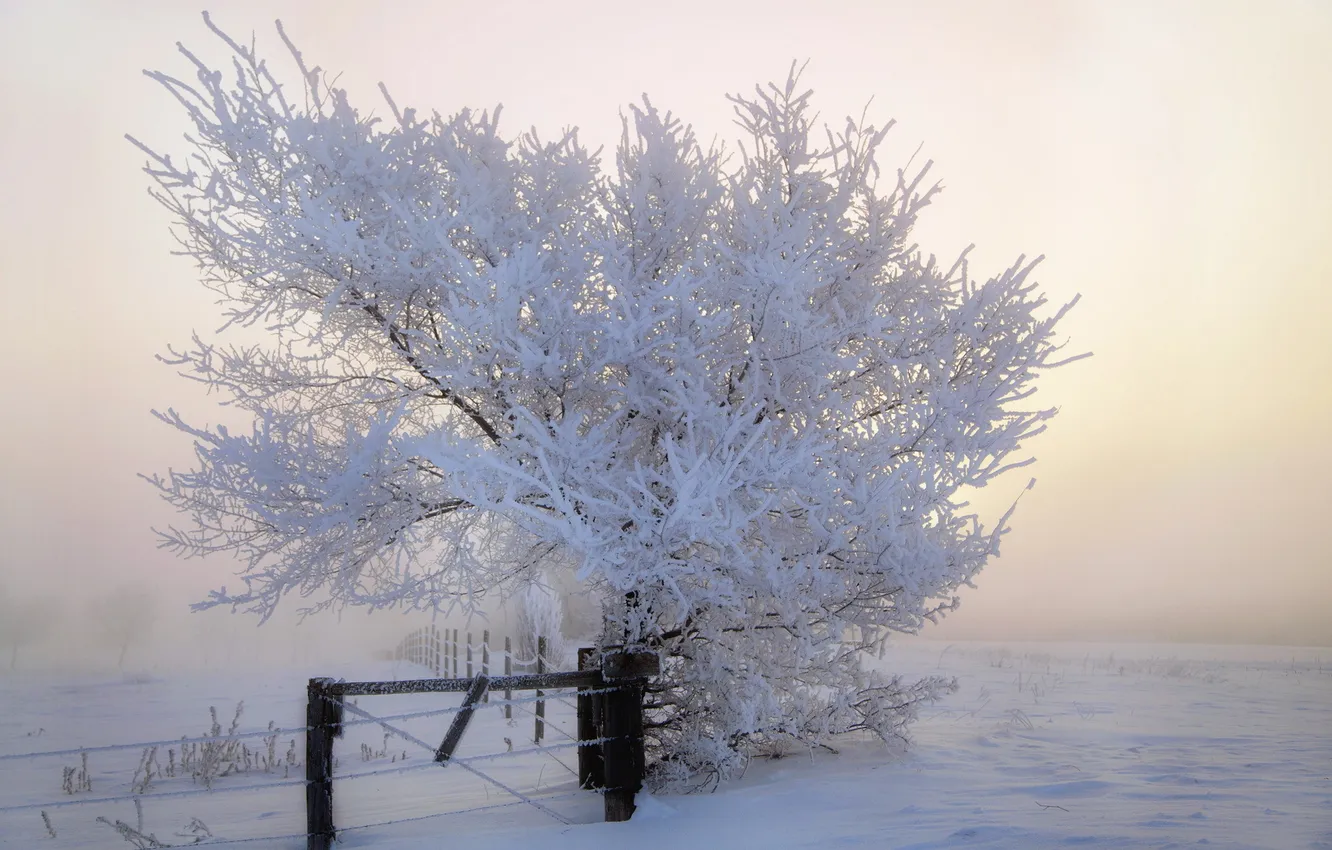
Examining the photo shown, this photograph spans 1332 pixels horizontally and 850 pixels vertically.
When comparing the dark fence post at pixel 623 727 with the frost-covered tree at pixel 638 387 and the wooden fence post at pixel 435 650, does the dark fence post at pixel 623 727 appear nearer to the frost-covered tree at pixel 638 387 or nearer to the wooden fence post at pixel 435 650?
the frost-covered tree at pixel 638 387

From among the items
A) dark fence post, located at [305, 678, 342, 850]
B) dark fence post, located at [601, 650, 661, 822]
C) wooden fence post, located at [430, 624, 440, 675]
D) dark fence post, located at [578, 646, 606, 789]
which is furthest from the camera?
wooden fence post, located at [430, 624, 440, 675]

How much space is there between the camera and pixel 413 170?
6.28 meters

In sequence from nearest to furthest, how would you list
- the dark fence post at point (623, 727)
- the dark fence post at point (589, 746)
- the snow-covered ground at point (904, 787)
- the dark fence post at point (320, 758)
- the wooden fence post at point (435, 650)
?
the snow-covered ground at point (904, 787), the dark fence post at point (320, 758), the dark fence post at point (623, 727), the dark fence post at point (589, 746), the wooden fence post at point (435, 650)

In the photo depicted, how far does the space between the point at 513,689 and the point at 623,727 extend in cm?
84

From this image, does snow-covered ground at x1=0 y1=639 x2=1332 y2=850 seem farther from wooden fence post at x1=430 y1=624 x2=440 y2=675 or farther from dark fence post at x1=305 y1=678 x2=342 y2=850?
wooden fence post at x1=430 y1=624 x2=440 y2=675

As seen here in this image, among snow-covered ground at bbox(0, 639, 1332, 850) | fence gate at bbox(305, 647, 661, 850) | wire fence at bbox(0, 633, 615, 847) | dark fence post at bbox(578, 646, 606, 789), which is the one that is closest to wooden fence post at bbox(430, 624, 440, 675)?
wire fence at bbox(0, 633, 615, 847)

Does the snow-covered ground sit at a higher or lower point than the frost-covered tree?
lower

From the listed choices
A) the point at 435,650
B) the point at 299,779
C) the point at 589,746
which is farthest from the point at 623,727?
the point at 435,650

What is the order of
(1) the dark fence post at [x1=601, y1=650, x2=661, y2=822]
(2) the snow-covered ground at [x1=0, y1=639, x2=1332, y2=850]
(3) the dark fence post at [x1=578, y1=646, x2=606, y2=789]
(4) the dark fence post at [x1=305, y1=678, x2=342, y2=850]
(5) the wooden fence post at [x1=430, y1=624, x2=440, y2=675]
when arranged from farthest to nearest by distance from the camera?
(5) the wooden fence post at [x1=430, y1=624, x2=440, y2=675], (3) the dark fence post at [x1=578, y1=646, x2=606, y2=789], (1) the dark fence post at [x1=601, y1=650, x2=661, y2=822], (4) the dark fence post at [x1=305, y1=678, x2=342, y2=850], (2) the snow-covered ground at [x1=0, y1=639, x2=1332, y2=850]

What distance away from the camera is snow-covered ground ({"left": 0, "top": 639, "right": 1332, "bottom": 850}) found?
16.7ft

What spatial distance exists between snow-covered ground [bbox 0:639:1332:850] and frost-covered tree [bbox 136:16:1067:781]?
79 centimetres

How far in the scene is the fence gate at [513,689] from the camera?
211 inches

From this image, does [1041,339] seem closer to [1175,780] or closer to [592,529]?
[1175,780]

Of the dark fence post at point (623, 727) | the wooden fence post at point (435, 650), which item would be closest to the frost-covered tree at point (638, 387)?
the dark fence post at point (623, 727)
